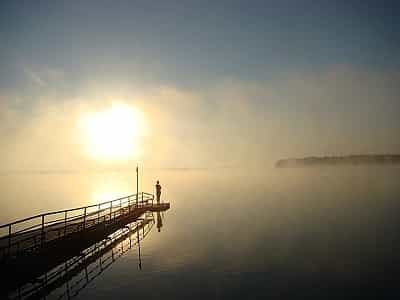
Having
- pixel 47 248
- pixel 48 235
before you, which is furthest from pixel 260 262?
pixel 48 235

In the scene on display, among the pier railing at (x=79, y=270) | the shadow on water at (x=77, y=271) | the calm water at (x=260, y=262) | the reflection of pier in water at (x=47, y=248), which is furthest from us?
the calm water at (x=260, y=262)

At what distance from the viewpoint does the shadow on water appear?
47.0 feet

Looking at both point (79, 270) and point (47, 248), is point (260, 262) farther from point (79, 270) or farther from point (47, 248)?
point (47, 248)

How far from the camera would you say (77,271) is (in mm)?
17672

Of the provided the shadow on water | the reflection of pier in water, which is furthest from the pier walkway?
the shadow on water

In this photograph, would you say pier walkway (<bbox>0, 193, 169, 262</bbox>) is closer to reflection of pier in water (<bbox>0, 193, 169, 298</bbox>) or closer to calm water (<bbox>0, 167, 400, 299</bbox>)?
reflection of pier in water (<bbox>0, 193, 169, 298</bbox>)

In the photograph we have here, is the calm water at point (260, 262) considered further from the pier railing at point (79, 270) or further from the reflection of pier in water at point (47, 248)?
the reflection of pier in water at point (47, 248)

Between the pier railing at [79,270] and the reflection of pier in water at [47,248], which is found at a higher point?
the reflection of pier in water at [47,248]

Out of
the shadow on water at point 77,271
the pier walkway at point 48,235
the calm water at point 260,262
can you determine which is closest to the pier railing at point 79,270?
the shadow on water at point 77,271

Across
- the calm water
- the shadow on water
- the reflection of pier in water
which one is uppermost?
the reflection of pier in water

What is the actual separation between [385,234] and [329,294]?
17939mm

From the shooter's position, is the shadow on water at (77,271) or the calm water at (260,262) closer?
the shadow on water at (77,271)

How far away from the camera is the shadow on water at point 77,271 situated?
47.0 feet

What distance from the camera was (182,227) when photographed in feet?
110
